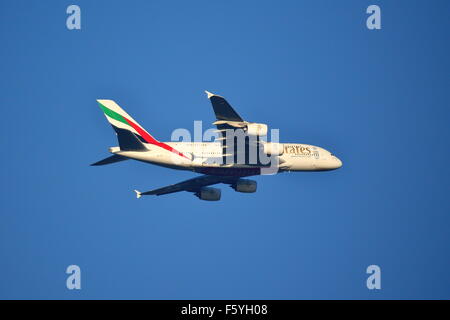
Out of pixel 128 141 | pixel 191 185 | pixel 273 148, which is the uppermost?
pixel 128 141

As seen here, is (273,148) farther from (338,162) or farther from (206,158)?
(338,162)

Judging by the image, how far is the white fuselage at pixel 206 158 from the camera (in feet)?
183

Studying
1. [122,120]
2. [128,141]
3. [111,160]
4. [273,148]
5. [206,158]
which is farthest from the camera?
[273,148]

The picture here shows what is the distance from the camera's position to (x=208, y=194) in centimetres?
6356

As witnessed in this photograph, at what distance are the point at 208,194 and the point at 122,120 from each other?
10.8 metres

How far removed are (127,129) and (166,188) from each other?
10.1 metres

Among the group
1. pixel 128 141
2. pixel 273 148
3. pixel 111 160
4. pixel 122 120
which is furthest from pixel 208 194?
pixel 128 141

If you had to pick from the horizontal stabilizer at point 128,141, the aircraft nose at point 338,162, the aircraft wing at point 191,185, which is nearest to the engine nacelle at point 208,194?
the aircraft wing at point 191,185

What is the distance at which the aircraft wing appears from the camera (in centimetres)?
6224

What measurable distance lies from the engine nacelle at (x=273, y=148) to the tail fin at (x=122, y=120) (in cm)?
800
